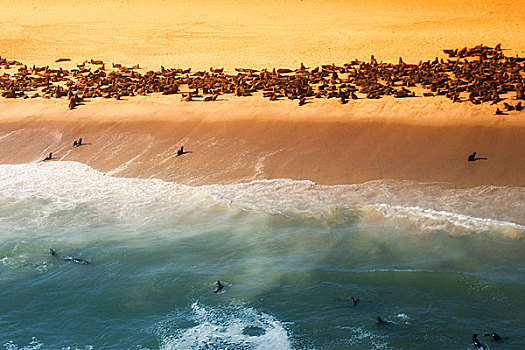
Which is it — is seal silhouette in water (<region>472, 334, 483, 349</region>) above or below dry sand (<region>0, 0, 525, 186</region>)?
below

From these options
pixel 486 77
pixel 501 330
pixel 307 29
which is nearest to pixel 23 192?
pixel 501 330

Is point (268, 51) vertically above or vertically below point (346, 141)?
above

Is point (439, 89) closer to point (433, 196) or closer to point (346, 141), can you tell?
point (346, 141)

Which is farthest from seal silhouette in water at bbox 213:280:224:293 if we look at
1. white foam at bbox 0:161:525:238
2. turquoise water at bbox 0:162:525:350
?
white foam at bbox 0:161:525:238

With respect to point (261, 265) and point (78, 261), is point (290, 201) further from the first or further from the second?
point (78, 261)

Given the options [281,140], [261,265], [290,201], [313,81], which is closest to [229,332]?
[261,265]

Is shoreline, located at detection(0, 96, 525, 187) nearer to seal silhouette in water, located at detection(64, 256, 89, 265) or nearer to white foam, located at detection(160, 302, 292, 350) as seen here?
seal silhouette in water, located at detection(64, 256, 89, 265)
